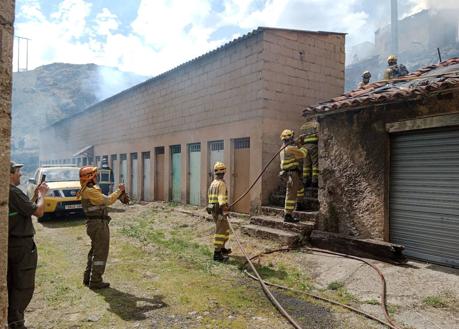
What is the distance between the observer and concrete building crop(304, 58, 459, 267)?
5.96 metres

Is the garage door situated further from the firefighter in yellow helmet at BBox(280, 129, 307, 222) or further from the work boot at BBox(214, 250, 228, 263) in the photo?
the work boot at BBox(214, 250, 228, 263)

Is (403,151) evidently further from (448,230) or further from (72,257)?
(72,257)

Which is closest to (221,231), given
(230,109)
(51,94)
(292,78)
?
(230,109)

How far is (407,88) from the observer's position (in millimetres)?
6195

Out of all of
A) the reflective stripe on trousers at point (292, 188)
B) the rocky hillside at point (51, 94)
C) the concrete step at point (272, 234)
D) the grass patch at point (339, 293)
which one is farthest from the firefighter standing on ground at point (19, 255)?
the rocky hillside at point (51, 94)

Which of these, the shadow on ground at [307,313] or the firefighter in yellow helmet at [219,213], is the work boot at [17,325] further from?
the firefighter in yellow helmet at [219,213]

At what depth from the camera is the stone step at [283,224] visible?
25.6 feet

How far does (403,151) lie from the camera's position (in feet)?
21.9

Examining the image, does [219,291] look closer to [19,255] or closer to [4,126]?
[19,255]

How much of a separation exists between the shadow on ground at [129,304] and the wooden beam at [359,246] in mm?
3716

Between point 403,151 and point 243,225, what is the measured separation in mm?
4215

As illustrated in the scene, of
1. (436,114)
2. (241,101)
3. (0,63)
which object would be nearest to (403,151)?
(436,114)

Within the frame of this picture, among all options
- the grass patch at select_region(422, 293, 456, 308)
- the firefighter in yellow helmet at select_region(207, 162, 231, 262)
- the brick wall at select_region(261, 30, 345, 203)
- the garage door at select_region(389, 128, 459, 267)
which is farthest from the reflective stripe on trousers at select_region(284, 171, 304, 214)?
the grass patch at select_region(422, 293, 456, 308)

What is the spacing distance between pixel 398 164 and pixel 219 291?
4074 mm
